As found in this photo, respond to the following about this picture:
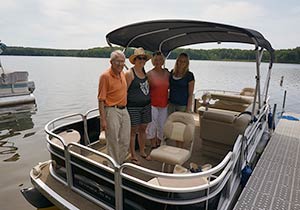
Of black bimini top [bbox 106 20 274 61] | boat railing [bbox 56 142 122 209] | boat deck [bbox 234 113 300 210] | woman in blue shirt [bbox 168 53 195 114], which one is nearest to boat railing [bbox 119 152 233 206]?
boat railing [bbox 56 142 122 209]

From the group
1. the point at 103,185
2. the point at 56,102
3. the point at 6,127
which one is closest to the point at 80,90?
the point at 56,102

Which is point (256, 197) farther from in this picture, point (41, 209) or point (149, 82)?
point (41, 209)

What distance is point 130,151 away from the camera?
11.5 ft

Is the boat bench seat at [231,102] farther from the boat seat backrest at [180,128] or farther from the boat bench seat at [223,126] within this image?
the boat seat backrest at [180,128]

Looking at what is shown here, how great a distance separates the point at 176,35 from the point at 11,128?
24.1 feet

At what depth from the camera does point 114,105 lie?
A: 2713 millimetres

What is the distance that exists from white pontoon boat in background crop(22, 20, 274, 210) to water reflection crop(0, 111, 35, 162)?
3.81m

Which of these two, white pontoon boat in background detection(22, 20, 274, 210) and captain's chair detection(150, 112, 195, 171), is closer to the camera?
white pontoon boat in background detection(22, 20, 274, 210)

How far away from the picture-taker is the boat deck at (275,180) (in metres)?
2.74

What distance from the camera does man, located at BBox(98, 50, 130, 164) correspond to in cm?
260

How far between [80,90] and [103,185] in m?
14.4

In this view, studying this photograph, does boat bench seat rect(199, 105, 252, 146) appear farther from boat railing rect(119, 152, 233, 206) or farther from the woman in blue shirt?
boat railing rect(119, 152, 233, 206)

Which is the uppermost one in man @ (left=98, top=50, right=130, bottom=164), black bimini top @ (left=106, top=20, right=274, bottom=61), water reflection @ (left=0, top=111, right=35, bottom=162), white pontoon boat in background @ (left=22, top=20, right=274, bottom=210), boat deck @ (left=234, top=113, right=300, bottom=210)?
black bimini top @ (left=106, top=20, right=274, bottom=61)

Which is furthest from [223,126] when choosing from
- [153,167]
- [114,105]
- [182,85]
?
[114,105]
